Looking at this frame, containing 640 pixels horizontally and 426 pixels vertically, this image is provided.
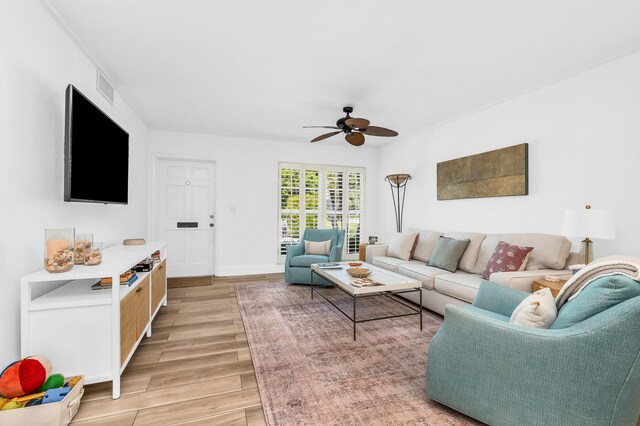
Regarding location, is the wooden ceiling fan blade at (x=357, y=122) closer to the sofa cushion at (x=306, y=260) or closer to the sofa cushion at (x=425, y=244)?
the sofa cushion at (x=425, y=244)

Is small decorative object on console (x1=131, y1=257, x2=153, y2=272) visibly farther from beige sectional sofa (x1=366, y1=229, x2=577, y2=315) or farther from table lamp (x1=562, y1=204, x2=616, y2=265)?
table lamp (x1=562, y1=204, x2=616, y2=265)

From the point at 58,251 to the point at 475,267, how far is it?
3.72 m

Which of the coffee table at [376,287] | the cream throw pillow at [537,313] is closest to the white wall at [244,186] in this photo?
the coffee table at [376,287]

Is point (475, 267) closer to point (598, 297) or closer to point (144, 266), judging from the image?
point (598, 297)

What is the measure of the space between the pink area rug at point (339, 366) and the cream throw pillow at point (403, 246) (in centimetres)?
92

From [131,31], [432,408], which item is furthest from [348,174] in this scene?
[432,408]

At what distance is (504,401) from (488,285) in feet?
3.07

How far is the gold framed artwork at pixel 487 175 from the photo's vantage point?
3359 millimetres

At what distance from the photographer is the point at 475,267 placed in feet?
11.2

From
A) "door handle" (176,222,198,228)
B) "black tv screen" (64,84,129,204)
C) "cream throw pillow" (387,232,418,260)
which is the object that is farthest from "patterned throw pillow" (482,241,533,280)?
"door handle" (176,222,198,228)

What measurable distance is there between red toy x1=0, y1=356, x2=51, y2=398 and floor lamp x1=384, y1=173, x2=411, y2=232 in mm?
4738

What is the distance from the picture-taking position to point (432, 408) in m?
1.75

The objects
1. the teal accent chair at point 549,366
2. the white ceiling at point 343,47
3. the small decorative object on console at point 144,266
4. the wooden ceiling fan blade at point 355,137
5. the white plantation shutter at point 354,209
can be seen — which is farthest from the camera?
the white plantation shutter at point 354,209

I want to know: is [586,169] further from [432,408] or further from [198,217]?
[198,217]
